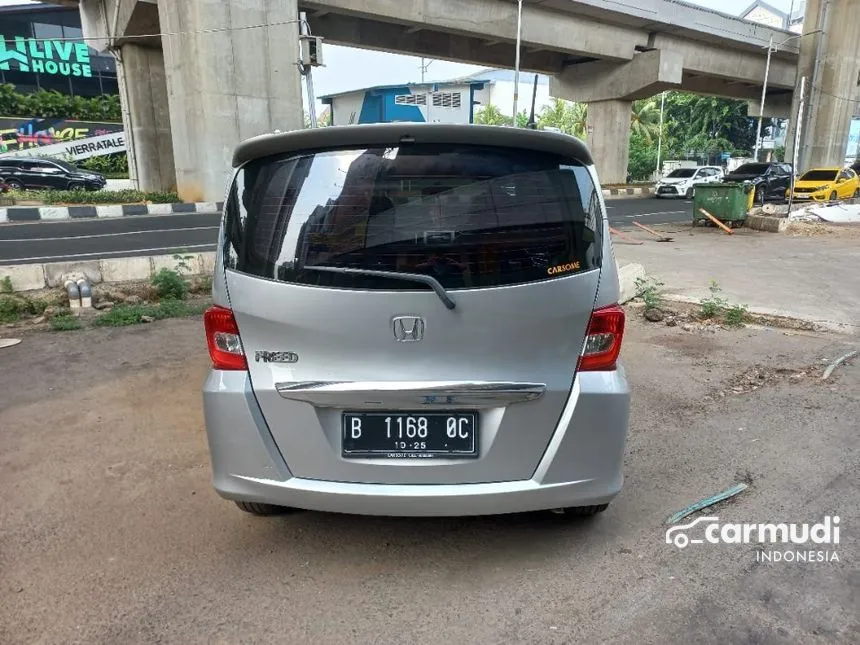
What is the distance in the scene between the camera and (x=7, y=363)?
4.93 meters

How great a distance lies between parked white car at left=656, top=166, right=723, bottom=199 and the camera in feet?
86.6

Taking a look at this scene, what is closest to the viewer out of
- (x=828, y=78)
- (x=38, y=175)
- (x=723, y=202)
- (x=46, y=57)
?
(x=723, y=202)

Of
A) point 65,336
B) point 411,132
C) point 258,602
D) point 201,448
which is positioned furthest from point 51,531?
point 65,336

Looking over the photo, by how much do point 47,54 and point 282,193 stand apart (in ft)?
123

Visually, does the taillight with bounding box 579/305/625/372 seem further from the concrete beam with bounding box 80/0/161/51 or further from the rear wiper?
the concrete beam with bounding box 80/0/161/51

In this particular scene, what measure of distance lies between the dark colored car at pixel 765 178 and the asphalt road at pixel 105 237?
9.33m

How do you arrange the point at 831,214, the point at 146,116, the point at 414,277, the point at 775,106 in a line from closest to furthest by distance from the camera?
the point at 414,277 → the point at 831,214 → the point at 146,116 → the point at 775,106

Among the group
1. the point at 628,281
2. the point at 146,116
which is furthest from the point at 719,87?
the point at 628,281

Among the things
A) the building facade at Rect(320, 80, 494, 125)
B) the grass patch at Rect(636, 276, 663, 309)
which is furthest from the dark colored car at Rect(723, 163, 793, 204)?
the grass patch at Rect(636, 276, 663, 309)

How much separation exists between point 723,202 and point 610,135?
49.0 feet

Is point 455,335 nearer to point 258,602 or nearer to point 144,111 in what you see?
point 258,602

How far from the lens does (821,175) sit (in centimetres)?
2320

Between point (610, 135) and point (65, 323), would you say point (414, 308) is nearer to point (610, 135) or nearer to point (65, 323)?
point (65, 323)

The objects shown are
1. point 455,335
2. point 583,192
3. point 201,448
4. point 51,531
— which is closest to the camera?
point 455,335
